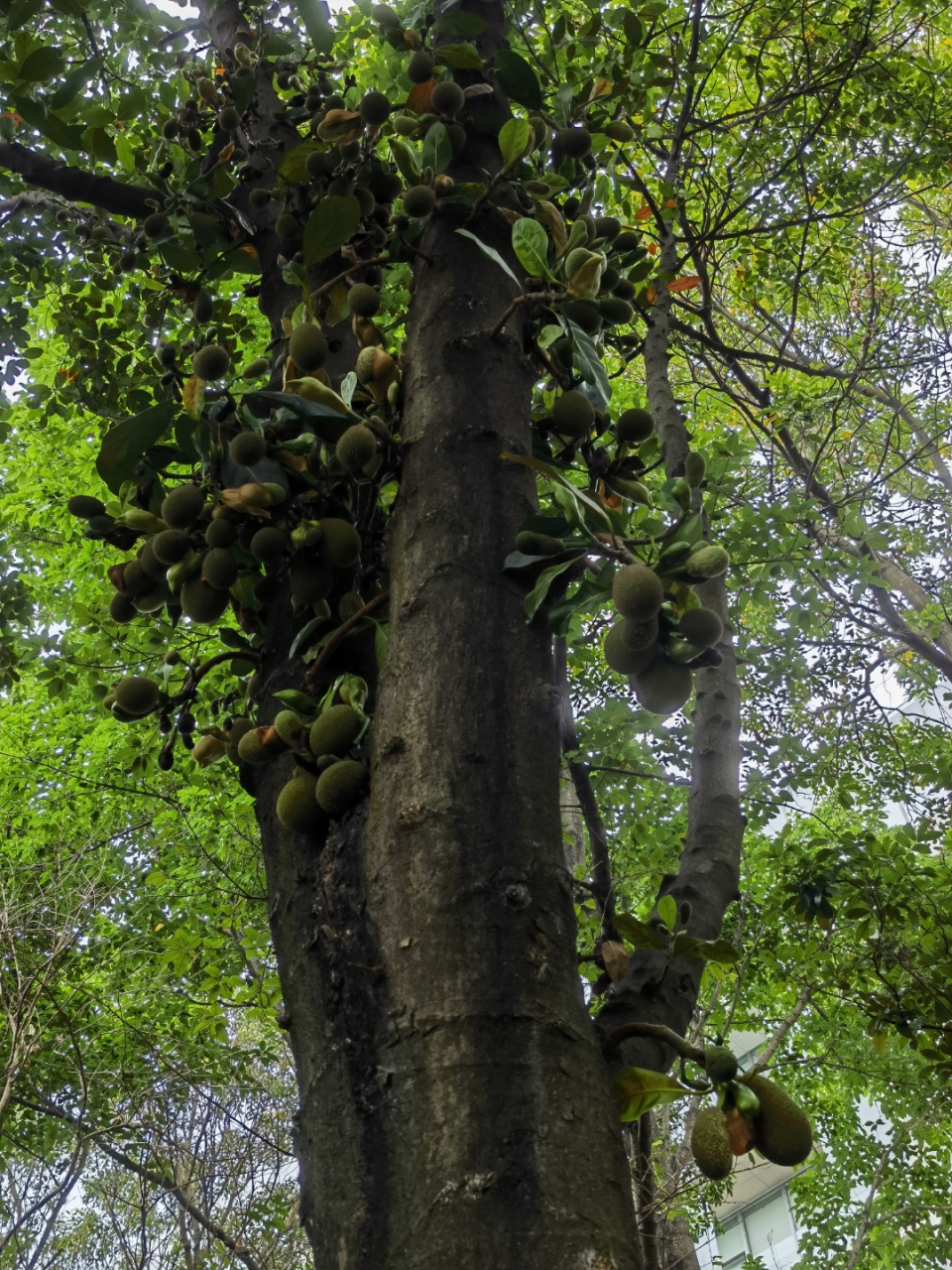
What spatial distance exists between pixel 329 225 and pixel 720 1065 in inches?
46.8

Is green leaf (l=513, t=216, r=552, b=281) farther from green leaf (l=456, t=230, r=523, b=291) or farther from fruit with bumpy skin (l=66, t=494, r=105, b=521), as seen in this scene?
fruit with bumpy skin (l=66, t=494, r=105, b=521)

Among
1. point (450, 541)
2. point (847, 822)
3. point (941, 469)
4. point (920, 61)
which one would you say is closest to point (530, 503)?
point (450, 541)

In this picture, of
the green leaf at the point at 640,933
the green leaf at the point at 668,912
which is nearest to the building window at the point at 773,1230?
the green leaf at the point at 668,912

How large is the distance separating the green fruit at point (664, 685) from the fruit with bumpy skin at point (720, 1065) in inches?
14.1

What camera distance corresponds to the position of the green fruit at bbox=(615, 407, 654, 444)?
58.6 inches

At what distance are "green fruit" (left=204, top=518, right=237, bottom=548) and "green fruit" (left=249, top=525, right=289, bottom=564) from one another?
0.03m

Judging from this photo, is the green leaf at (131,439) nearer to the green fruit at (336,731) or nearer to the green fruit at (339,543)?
the green fruit at (339,543)

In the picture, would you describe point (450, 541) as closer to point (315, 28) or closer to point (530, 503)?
point (530, 503)

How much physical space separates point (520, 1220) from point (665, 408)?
2029 mm

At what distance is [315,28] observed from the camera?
178cm

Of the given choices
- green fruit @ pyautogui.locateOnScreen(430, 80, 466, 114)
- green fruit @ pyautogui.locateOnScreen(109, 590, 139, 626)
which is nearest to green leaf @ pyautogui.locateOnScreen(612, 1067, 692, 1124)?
green fruit @ pyautogui.locateOnScreen(109, 590, 139, 626)

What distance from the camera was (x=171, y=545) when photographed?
1.33 m

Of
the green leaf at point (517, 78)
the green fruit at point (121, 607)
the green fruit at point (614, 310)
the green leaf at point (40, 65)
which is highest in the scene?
the green leaf at point (40, 65)

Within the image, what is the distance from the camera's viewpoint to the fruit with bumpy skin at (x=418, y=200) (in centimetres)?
146
